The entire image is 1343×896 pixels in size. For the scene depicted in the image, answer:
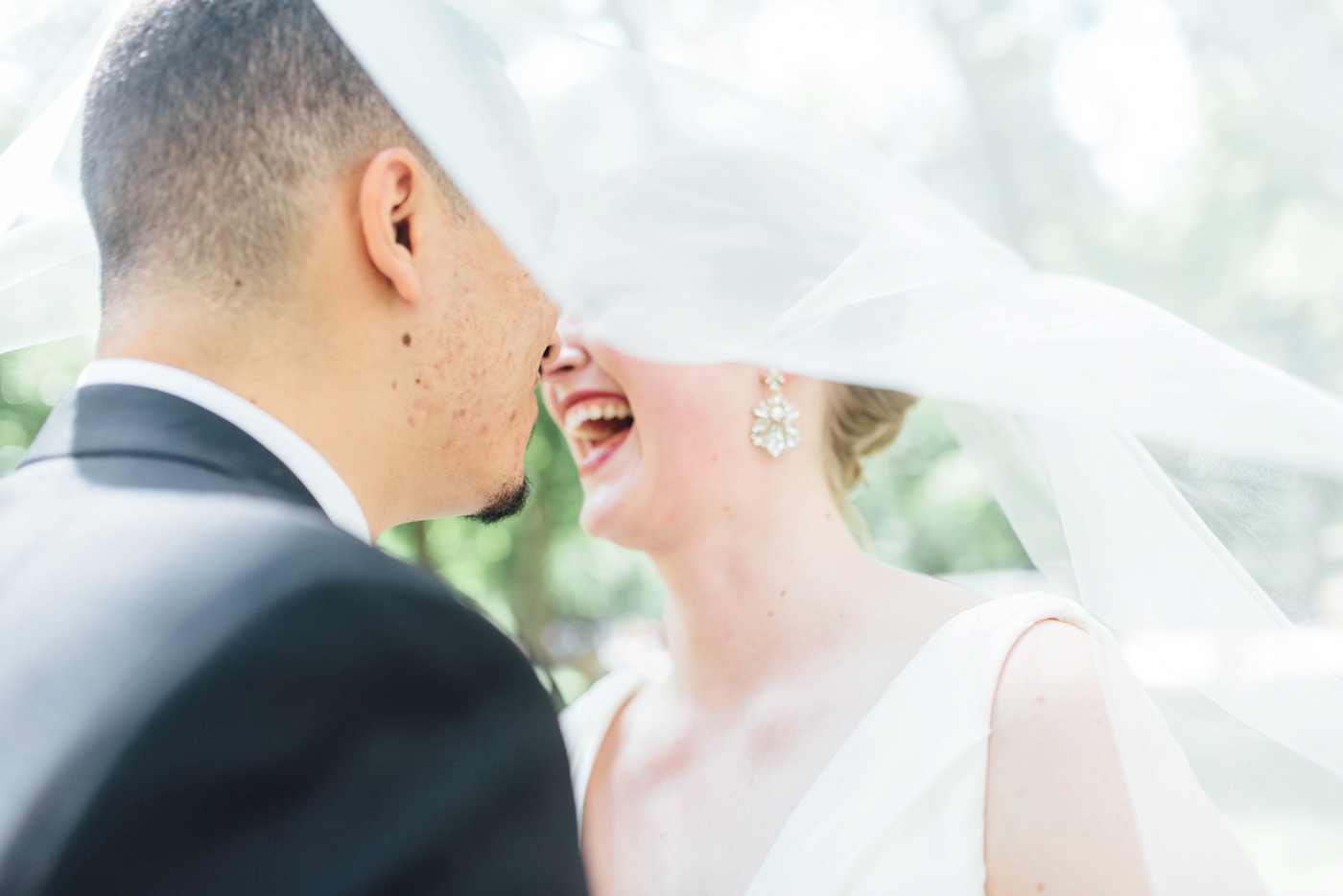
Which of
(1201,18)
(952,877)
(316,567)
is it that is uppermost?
(316,567)

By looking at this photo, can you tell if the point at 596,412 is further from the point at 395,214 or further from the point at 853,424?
the point at 395,214

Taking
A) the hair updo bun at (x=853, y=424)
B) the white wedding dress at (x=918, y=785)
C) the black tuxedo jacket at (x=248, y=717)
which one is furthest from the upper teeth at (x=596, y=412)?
the black tuxedo jacket at (x=248, y=717)

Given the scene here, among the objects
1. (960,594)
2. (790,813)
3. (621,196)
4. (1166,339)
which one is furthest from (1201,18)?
(790,813)

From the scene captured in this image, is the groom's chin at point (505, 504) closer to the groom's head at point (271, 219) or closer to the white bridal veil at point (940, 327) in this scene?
the groom's head at point (271, 219)

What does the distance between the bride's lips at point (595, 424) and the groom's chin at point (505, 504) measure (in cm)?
69

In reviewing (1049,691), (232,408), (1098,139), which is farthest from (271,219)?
(1049,691)

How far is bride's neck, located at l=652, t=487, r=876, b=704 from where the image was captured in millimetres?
2383

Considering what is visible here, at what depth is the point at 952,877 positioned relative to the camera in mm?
1730

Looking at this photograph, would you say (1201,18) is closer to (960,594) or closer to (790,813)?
(960,594)

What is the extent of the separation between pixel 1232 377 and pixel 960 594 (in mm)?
960

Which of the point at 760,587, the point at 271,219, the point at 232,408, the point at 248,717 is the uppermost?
the point at 271,219

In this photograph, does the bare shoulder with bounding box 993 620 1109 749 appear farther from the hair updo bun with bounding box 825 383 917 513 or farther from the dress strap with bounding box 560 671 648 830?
the dress strap with bounding box 560 671 648 830

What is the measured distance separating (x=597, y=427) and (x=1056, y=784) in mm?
1552

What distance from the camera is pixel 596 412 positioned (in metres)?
2.71
